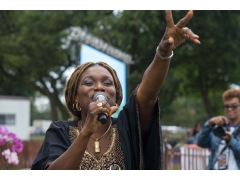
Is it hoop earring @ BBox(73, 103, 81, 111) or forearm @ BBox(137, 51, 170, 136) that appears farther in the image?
hoop earring @ BBox(73, 103, 81, 111)

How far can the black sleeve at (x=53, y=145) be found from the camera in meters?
2.33

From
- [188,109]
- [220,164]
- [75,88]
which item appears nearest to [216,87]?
[220,164]

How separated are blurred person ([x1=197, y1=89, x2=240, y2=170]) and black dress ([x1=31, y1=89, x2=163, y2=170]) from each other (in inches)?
96.4

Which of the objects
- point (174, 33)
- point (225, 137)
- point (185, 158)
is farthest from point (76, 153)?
point (185, 158)

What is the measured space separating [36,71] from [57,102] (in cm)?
269

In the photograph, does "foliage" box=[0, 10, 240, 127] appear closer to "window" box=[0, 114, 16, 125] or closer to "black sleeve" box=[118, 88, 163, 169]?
"window" box=[0, 114, 16, 125]

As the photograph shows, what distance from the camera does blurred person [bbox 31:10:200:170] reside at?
2293 mm

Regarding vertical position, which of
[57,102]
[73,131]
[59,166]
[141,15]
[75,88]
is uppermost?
[141,15]

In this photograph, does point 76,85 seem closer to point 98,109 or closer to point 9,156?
point 98,109

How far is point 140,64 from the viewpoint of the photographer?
22750 mm

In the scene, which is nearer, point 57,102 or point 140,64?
point 140,64

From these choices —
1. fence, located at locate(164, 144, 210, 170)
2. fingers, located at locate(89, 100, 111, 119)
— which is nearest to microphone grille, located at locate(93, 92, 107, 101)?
fingers, located at locate(89, 100, 111, 119)

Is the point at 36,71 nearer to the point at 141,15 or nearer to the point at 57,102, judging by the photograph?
the point at 57,102

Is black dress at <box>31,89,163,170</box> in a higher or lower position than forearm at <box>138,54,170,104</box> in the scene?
lower
